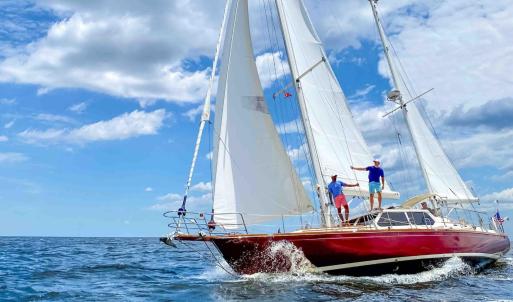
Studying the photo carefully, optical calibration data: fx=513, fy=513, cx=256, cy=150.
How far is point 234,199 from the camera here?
16.7 m

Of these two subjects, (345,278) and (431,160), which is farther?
(431,160)

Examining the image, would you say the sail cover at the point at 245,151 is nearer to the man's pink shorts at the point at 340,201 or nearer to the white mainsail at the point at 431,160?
the man's pink shorts at the point at 340,201

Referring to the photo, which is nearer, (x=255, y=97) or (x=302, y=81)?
(x=255, y=97)

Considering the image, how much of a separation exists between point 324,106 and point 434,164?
24.6 feet

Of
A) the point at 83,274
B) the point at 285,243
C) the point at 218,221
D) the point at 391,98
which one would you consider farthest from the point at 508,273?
the point at 83,274

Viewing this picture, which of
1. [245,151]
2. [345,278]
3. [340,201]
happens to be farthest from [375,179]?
[245,151]

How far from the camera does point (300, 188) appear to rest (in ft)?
58.8

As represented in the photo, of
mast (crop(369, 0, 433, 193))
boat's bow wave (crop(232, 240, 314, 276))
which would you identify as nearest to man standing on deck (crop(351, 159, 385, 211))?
boat's bow wave (crop(232, 240, 314, 276))

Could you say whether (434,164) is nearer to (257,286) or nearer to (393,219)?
(393,219)

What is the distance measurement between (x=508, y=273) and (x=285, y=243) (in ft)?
36.2

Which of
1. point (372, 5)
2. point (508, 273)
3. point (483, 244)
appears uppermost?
point (372, 5)

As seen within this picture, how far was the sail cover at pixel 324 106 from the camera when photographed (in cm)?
1934

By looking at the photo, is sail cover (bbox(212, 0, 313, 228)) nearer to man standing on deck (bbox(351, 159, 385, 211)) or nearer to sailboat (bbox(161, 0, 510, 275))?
sailboat (bbox(161, 0, 510, 275))

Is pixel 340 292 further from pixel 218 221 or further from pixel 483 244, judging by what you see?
pixel 483 244
